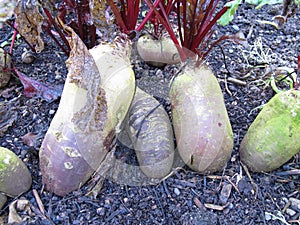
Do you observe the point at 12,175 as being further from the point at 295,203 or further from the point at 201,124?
the point at 295,203

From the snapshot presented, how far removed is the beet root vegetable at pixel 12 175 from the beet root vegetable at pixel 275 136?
82 centimetres

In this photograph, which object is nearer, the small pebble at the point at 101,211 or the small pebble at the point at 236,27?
the small pebble at the point at 101,211

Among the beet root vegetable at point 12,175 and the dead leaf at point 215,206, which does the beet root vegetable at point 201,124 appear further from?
the beet root vegetable at point 12,175

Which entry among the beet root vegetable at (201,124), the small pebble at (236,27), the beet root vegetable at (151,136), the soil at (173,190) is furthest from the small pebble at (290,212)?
the small pebble at (236,27)

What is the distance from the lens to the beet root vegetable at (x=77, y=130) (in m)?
1.27

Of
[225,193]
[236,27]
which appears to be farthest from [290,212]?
[236,27]

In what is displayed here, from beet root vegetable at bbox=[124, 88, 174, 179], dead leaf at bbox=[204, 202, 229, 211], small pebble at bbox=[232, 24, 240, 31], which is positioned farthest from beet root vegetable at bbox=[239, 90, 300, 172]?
small pebble at bbox=[232, 24, 240, 31]

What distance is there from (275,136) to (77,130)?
71 centimetres

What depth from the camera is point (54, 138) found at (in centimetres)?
129

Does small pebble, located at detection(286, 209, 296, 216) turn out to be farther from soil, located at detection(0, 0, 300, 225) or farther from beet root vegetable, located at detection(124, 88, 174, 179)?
beet root vegetable, located at detection(124, 88, 174, 179)

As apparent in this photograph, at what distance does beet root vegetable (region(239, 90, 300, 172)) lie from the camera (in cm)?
130

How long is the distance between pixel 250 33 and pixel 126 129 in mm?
1103

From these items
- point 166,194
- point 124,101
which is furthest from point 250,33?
point 166,194

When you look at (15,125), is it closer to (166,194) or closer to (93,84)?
(93,84)
